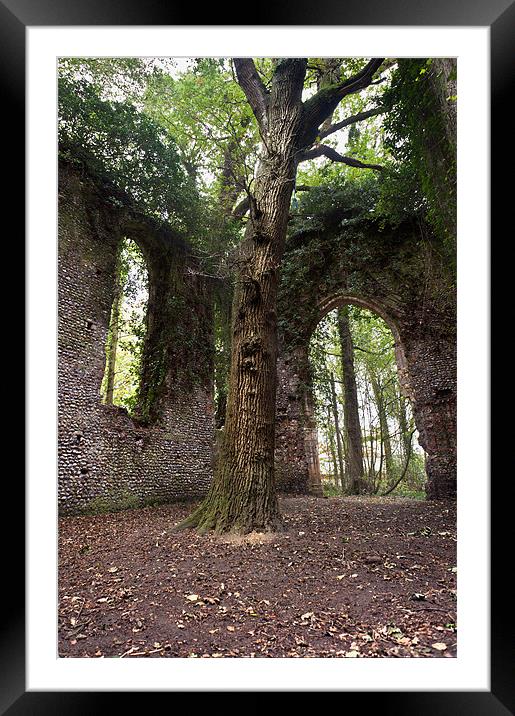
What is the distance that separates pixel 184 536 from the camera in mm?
3340

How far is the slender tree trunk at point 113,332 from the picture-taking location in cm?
722

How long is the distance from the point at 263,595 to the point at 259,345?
2.11 metres

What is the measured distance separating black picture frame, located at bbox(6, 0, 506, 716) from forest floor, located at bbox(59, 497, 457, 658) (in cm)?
41

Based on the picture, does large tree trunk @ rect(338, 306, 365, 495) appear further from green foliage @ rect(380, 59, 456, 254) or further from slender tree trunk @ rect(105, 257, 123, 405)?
slender tree trunk @ rect(105, 257, 123, 405)

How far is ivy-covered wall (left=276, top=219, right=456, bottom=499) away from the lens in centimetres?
726

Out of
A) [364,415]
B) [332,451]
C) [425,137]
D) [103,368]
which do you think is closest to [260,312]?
[425,137]

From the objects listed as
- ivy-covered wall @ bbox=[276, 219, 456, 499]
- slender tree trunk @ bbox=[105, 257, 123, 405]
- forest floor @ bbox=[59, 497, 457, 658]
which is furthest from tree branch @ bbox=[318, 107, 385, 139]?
forest floor @ bbox=[59, 497, 457, 658]
